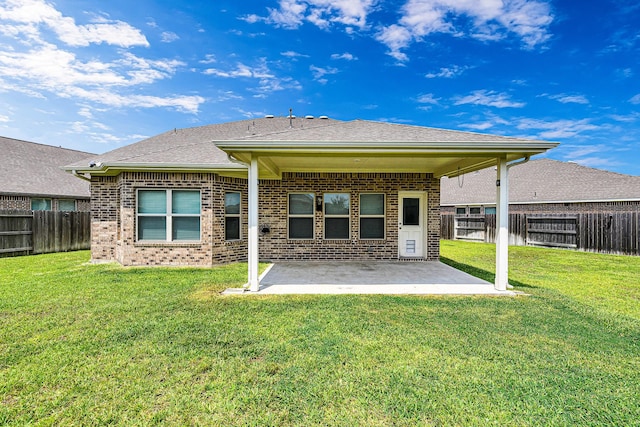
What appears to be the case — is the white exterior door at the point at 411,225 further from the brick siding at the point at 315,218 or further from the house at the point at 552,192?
the house at the point at 552,192

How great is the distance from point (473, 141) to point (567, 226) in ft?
39.6

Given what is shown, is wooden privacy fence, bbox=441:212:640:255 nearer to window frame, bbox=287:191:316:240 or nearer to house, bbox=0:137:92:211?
window frame, bbox=287:191:316:240

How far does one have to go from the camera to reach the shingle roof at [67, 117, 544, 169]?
641cm

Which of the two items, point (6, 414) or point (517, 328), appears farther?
point (517, 328)

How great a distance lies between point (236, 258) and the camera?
9.95 m

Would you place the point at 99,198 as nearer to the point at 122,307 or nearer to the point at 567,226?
the point at 122,307

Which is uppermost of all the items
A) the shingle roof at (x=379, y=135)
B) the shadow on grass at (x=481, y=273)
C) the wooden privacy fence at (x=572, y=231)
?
the shingle roof at (x=379, y=135)

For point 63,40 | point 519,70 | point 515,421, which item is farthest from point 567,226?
point 63,40

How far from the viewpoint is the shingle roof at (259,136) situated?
21.0ft

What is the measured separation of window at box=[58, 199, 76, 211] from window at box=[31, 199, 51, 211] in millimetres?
434

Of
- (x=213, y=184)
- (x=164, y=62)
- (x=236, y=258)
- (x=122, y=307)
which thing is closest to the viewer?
(x=122, y=307)

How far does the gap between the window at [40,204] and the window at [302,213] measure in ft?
41.4

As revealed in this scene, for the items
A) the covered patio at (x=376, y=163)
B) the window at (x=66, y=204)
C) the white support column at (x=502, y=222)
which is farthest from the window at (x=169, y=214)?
the window at (x=66, y=204)

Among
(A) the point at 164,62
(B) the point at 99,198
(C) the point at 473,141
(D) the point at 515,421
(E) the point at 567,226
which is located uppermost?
(A) the point at 164,62
